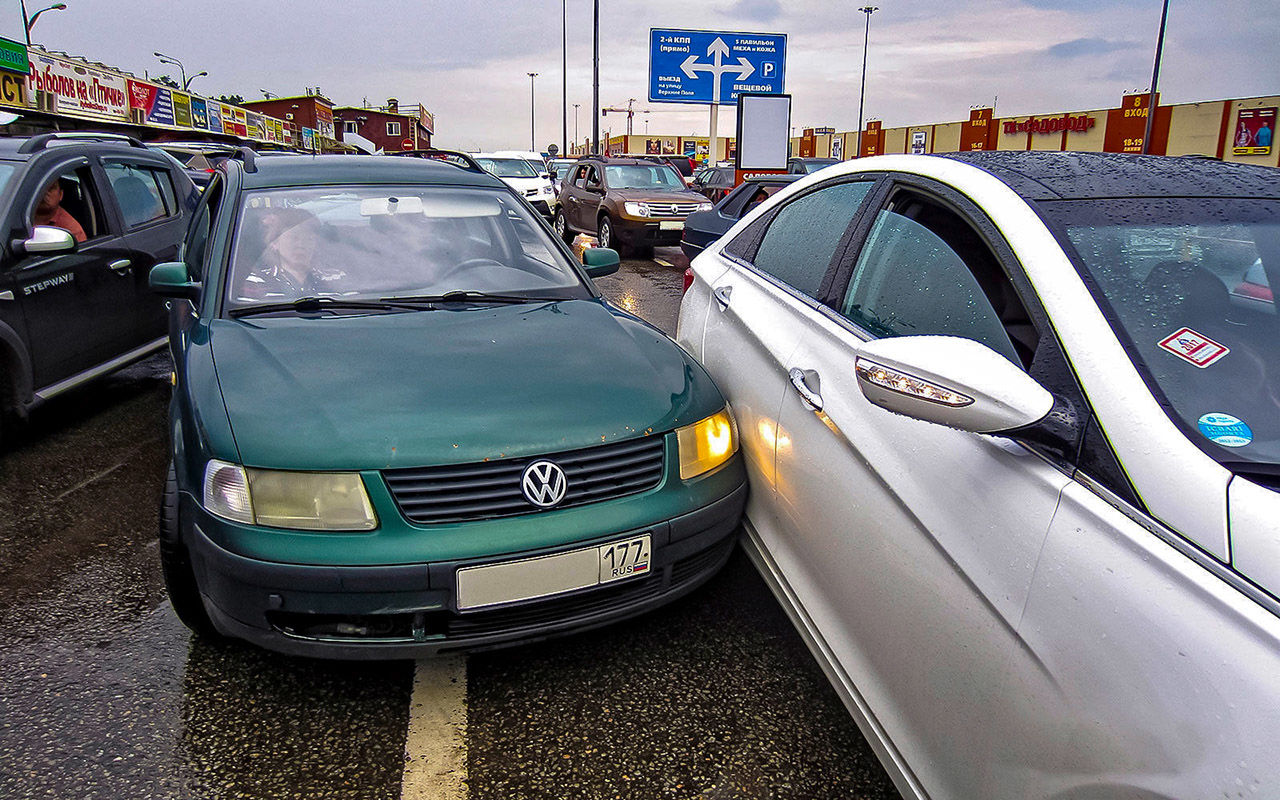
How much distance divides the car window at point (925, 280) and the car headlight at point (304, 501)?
140cm

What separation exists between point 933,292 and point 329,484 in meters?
1.58

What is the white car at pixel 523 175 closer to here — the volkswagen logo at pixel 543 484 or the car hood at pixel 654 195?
the car hood at pixel 654 195

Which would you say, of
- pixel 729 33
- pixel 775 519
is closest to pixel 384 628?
pixel 775 519

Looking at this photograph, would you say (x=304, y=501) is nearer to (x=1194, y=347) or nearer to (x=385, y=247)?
(x=385, y=247)

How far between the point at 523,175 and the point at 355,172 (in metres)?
18.9

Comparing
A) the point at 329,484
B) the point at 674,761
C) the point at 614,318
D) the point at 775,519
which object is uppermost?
the point at 614,318

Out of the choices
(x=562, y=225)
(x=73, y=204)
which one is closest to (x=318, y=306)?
(x=73, y=204)

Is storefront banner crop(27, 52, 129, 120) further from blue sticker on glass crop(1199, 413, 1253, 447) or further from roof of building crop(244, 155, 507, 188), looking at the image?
blue sticker on glass crop(1199, 413, 1253, 447)

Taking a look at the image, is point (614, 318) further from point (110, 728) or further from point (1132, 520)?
point (1132, 520)

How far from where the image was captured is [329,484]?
2238 mm

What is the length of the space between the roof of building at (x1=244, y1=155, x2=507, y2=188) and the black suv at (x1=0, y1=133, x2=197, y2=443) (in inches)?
48.9

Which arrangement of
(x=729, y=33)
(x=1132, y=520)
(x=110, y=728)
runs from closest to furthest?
(x=1132, y=520)
(x=110, y=728)
(x=729, y=33)

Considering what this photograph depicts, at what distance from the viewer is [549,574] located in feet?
7.51

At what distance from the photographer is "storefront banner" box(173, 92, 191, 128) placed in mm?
33559
